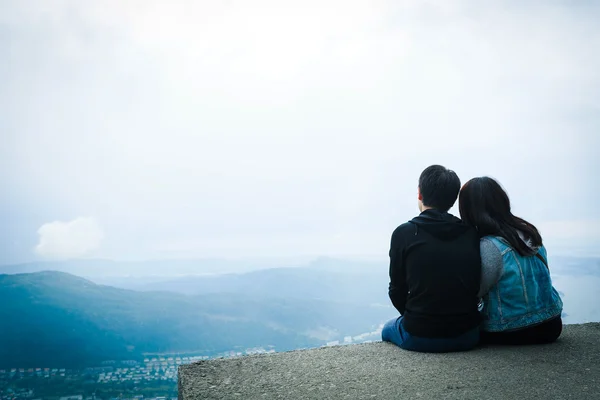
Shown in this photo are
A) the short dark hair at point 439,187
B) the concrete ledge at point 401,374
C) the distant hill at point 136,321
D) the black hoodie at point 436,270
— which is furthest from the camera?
the distant hill at point 136,321

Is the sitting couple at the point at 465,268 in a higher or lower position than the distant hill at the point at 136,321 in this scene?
higher

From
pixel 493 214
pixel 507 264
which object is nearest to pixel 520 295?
pixel 507 264

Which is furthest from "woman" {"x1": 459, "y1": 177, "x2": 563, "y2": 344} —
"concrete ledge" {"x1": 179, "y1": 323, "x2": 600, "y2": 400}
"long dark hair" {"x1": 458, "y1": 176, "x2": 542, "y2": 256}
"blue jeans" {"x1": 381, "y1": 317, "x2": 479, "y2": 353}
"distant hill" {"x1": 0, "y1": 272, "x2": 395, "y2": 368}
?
"distant hill" {"x1": 0, "y1": 272, "x2": 395, "y2": 368}

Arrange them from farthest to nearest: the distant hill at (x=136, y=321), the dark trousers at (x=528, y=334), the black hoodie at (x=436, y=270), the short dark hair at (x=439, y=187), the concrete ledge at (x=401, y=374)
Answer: the distant hill at (x=136, y=321), the dark trousers at (x=528, y=334), the short dark hair at (x=439, y=187), the black hoodie at (x=436, y=270), the concrete ledge at (x=401, y=374)

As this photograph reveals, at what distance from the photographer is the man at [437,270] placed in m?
2.62

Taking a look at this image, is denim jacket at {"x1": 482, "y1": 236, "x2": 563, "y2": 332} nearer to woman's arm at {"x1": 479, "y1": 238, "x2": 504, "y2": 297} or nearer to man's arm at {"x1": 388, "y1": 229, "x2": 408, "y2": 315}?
woman's arm at {"x1": 479, "y1": 238, "x2": 504, "y2": 297}

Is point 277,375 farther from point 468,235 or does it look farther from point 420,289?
point 468,235

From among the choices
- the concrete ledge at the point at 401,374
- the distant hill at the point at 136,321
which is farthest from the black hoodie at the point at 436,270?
the distant hill at the point at 136,321

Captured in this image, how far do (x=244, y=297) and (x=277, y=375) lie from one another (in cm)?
3966

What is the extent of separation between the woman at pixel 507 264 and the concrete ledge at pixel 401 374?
10.4 inches

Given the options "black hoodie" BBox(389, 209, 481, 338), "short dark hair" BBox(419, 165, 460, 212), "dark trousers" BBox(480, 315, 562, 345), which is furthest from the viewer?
"dark trousers" BBox(480, 315, 562, 345)

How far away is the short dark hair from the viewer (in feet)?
8.95

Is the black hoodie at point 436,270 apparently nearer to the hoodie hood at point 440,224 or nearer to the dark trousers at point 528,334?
the hoodie hood at point 440,224

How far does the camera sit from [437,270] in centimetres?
261
